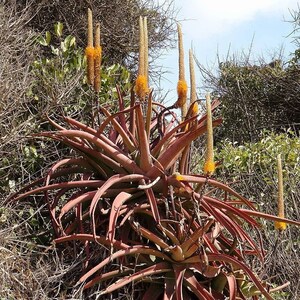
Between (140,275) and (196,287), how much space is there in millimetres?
363

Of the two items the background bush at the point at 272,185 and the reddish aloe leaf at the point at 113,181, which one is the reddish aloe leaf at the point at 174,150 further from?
the background bush at the point at 272,185

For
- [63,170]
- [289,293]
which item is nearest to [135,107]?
[63,170]

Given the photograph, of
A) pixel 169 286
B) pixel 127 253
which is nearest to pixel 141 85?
pixel 127 253

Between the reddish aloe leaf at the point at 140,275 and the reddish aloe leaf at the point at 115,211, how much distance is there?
0.92ft

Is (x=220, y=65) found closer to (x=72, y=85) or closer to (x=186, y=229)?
(x=72, y=85)

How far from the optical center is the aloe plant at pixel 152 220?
3529 millimetres

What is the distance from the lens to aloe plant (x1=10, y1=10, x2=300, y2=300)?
11.6ft

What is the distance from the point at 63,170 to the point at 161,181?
0.74m

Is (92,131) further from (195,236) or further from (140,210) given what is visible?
(195,236)

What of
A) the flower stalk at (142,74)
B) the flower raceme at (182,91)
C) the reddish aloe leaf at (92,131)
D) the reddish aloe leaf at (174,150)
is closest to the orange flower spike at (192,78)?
the flower raceme at (182,91)

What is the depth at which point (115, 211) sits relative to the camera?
3.43m

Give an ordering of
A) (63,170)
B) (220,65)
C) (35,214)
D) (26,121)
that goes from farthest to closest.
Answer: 1. (220,65)
2. (26,121)
3. (35,214)
4. (63,170)

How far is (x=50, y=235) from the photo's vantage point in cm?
420

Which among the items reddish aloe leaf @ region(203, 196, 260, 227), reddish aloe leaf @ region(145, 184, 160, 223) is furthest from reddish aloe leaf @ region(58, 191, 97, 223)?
reddish aloe leaf @ region(203, 196, 260, 227)
